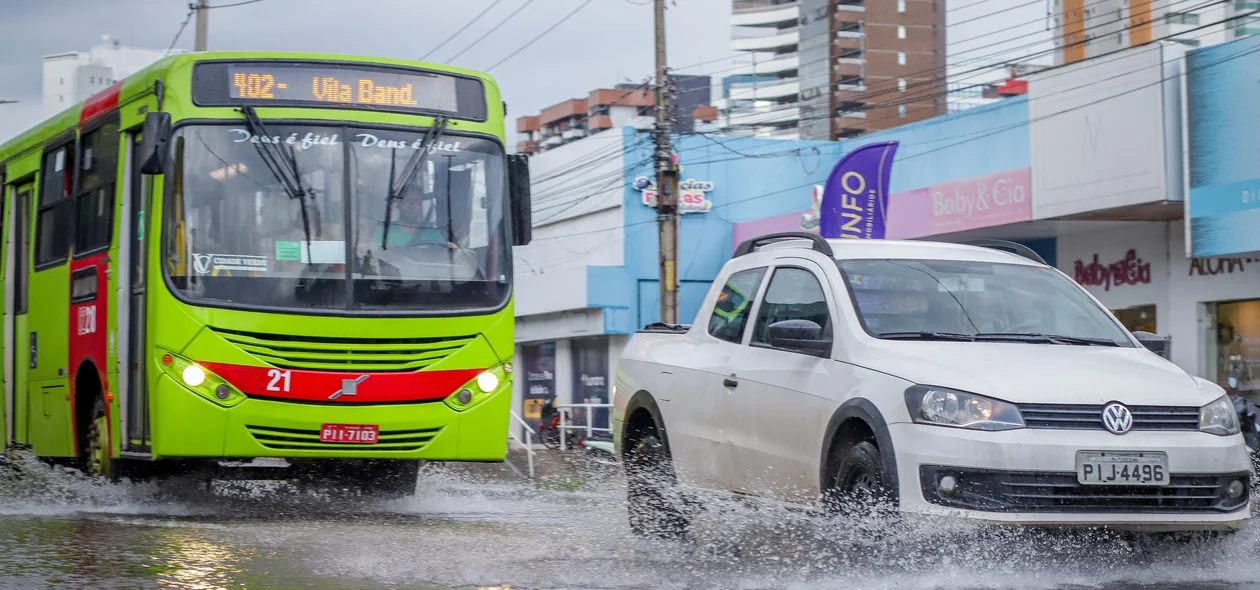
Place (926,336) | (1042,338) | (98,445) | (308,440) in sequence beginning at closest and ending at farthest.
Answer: (926,336) < (1042,338) < (308,440) < (98,445)

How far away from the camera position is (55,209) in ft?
42.8

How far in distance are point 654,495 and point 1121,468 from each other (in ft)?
10.6

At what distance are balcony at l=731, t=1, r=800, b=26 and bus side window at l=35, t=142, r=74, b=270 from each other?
94.0 metres

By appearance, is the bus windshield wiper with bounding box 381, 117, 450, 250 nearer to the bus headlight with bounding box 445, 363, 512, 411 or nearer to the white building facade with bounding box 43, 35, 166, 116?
the bus headlight with bounding box 445, 363, 512, 411

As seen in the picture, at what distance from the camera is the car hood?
6676mm

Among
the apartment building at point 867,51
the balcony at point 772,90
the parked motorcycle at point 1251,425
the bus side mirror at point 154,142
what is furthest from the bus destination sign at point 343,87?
the balcony at point 772,90

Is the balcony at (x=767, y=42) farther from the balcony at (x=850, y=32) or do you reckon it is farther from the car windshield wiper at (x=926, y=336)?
the car windshield wiper at (x=926, y=336)

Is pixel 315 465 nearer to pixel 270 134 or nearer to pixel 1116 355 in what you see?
pixel 270 134

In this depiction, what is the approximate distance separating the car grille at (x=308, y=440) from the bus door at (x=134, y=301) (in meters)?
0.83

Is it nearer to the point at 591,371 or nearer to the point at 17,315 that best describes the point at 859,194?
the point at 17,315

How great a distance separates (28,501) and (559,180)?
1185 inches

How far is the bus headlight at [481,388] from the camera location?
35.9 ft

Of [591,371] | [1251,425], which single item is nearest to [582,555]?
[1251,425]

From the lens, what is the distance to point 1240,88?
62.5 ft
